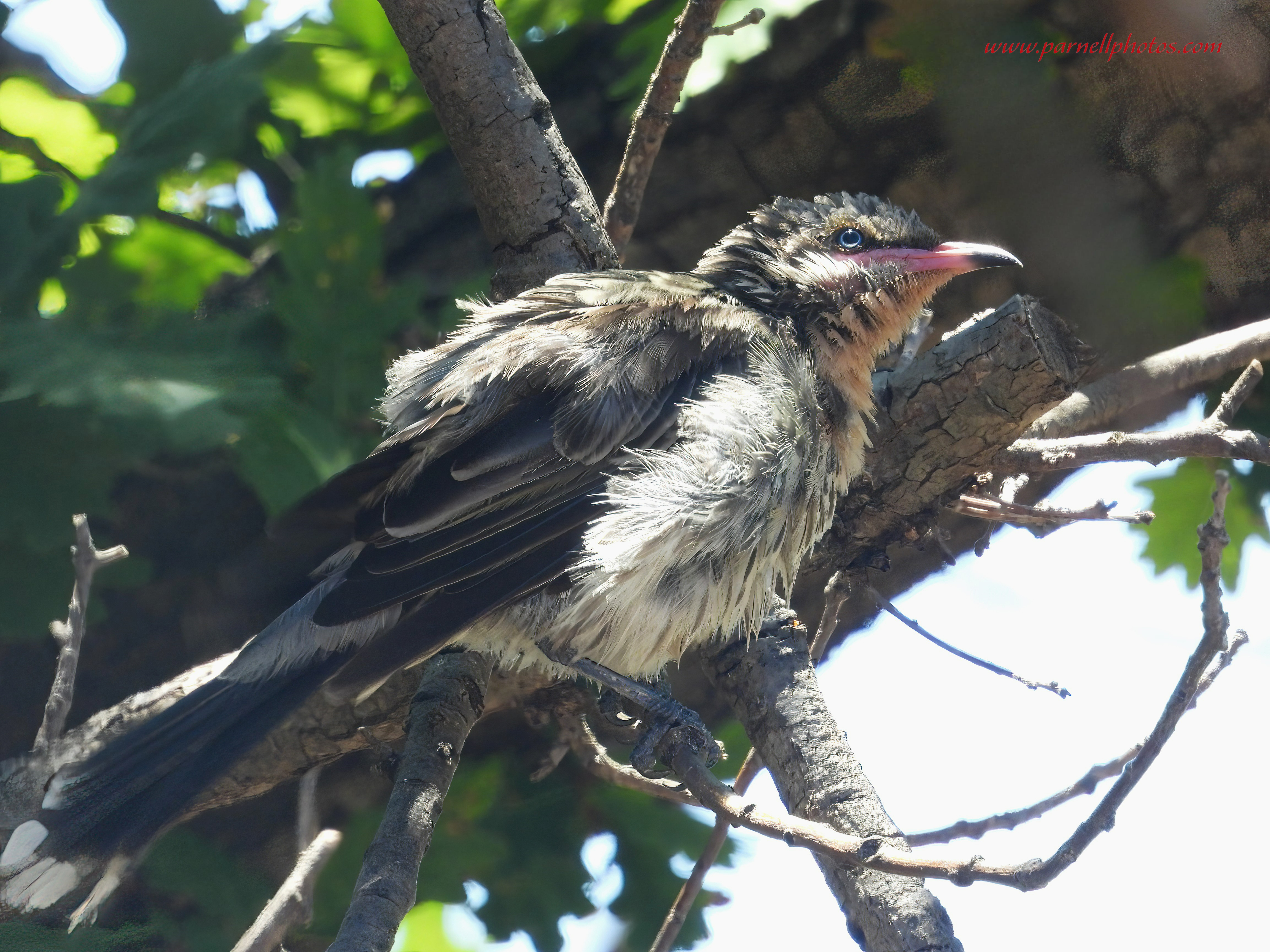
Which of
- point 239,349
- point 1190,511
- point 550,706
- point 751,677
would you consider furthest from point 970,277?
point 239,349

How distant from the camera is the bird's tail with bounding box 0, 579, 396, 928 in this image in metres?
1.88

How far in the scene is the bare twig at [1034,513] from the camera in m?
2.31

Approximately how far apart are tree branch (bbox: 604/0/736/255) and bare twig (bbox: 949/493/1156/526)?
1079 millimetres

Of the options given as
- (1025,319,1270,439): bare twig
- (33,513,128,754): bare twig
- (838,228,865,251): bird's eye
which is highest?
(838,228,865,251): bird's eye

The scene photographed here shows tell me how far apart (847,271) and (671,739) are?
114cm

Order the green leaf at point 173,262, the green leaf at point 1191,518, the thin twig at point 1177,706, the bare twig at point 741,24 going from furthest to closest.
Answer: the green leaf at point 1191,518
the green leaf at point 173,262
the bare twig at point 741,24
the thin twig at point 1177,706

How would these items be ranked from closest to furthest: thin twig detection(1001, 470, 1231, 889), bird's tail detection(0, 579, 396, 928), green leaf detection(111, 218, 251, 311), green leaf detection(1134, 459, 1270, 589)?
thin twig detection(1001, 470, 1231, 889)
bird's tail detection(0, 579, 396, 928)
green leaf detection(111, 218, 251, 311)
green leaf detection(1134, 459, 1270, 589)

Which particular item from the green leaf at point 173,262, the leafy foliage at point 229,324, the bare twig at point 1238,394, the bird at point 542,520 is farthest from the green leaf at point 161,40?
the bare twig at point 1238,394

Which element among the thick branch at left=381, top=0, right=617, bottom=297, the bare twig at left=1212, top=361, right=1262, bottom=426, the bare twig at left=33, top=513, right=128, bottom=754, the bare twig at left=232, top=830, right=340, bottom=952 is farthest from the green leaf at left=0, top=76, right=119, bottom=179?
the bare twig at left=1212, top=361, right=1262, bottom=426

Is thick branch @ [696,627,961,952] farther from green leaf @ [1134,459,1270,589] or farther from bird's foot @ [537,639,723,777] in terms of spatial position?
green leaf @ [1134,459,1270,589]

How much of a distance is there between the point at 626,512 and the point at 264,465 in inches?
31.5

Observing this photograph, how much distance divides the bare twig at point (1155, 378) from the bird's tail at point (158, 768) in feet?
5.17

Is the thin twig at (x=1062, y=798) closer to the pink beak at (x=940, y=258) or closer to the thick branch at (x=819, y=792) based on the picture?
the thick branch at (x=819, y=792)

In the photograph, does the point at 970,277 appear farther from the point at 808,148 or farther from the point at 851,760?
the point at 851,760
